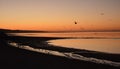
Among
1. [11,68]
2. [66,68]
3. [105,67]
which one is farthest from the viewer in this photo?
[105,67]

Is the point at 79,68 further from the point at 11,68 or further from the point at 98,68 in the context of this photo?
the point at 11,68

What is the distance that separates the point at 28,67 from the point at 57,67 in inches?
44.9

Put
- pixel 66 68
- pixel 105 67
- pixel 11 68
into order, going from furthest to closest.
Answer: pixel 105 67 → pixel 66 68 → pixel 11 68

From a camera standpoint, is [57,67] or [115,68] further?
[115,68]

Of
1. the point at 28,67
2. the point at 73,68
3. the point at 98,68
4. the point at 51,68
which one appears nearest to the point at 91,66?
the point at 98,68

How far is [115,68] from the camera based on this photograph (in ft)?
35.7

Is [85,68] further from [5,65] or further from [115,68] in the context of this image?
[5,65]

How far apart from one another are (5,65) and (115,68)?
4.55 metres

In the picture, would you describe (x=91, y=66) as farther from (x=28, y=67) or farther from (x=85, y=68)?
(x=28, y=67)

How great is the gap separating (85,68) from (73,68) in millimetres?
553

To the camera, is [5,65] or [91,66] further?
[91,66]

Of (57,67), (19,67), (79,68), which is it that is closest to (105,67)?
(79,68)

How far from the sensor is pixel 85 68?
1038cm

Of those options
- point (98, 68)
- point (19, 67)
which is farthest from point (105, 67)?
point (19, 67)
